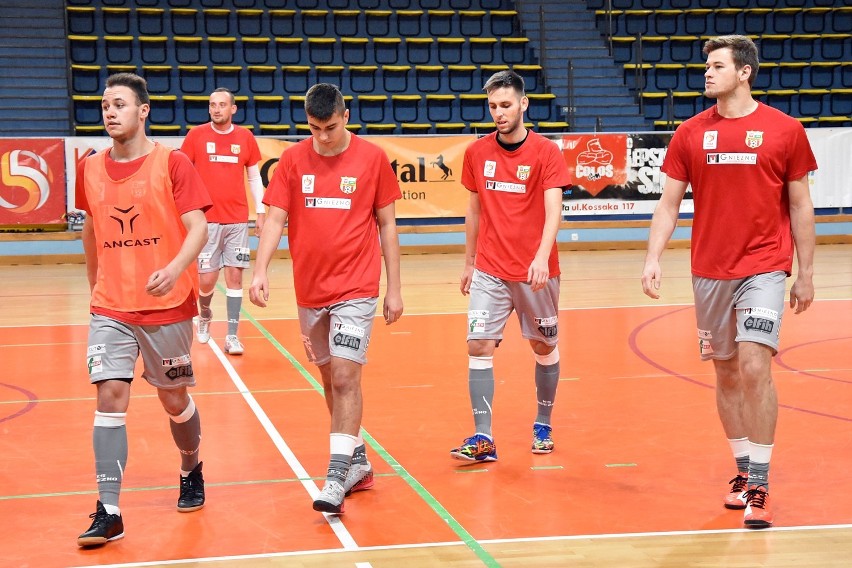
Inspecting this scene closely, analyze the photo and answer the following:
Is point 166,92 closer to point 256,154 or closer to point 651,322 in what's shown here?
point 256,154

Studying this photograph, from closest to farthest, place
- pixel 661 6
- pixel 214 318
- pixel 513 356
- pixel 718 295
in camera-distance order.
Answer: pixel 718 295, pixel 513 356, pixel 214 318, pixel 661 6

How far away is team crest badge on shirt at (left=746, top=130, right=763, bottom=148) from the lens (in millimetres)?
4637

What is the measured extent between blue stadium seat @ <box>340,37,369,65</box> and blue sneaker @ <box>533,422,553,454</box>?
51.4 feet

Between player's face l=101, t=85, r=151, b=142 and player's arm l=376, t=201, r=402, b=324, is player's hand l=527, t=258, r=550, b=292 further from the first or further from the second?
player's face l=101, t=85, r=151, b=142

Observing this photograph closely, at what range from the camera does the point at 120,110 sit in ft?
14.6

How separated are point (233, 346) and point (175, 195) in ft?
14.9

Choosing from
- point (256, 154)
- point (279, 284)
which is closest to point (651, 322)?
point (256, 154)

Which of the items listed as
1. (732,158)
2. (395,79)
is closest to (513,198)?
(732,158)

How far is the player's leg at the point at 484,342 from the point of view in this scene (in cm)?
570

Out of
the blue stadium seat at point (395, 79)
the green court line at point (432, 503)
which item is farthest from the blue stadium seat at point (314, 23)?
the green court line at point (432, 503)

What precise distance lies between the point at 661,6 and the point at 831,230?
6.98 m

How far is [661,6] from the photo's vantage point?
23.1 m

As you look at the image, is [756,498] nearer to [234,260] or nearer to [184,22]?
[234,260]

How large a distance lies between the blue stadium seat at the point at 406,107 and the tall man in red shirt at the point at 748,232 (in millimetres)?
15271
